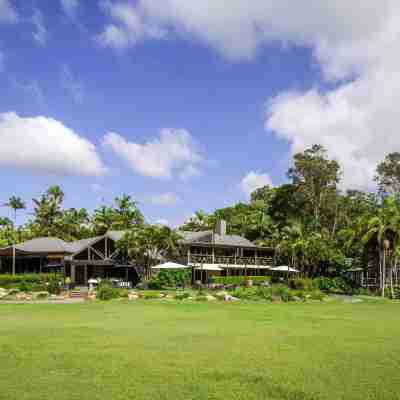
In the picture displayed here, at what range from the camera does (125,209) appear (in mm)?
59625

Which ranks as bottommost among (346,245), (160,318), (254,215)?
(160,318)

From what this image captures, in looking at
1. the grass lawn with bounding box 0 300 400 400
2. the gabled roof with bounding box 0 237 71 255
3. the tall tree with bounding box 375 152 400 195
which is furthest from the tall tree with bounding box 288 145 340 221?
the grass lawn with bounding box 0 300 400 400

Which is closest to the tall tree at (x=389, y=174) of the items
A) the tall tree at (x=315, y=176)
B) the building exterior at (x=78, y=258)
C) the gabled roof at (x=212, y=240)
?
the tall tree at (x=315, y=176)

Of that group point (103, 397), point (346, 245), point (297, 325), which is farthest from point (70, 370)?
point (346, 245)

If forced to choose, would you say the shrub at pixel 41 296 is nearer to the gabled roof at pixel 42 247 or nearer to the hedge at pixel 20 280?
the hedge at pixel 20 280

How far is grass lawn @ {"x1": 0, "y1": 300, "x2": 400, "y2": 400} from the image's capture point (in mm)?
7660

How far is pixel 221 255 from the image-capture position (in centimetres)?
5000

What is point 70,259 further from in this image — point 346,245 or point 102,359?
point 102,359

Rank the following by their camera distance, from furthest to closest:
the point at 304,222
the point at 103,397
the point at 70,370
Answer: the point at 304,222
the point at 70,370
the point at 103,397

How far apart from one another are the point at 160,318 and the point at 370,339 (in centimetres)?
837

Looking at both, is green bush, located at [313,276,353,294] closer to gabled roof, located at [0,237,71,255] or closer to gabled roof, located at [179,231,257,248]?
gabled roof, located at [179,231,257,248]

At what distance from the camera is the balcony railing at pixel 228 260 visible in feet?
153

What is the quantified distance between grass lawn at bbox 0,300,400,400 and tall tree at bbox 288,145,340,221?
135 ft

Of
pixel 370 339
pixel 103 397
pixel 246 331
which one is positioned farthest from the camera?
pixel 246 331
